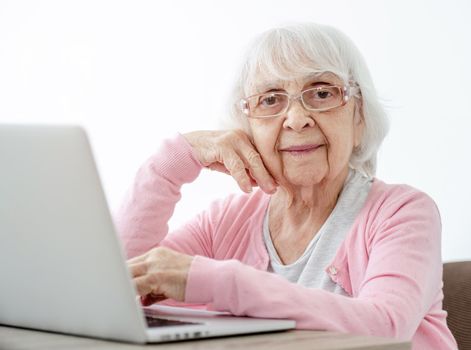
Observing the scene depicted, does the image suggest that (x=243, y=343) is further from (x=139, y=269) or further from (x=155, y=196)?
(x=155, y=196)

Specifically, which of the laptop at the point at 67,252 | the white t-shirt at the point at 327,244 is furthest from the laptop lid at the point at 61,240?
the white t-shirt at the point at 327,244

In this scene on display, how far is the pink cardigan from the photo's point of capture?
3.77 feet

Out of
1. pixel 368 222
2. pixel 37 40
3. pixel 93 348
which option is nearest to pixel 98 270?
pixel 93 348

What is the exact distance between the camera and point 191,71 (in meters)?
3.16

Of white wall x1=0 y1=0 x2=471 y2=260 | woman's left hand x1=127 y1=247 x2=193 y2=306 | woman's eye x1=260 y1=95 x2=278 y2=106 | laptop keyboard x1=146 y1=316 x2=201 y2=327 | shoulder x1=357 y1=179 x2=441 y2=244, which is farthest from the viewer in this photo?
white wall x1=0 y1=0 x2=471 y2=260

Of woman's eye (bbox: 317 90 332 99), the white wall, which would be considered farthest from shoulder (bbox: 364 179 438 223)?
the white wall

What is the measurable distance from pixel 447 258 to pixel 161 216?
1.25m

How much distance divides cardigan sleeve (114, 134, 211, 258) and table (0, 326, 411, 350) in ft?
2.34

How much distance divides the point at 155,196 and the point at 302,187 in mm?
307

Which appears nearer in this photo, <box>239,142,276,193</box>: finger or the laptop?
the laptop

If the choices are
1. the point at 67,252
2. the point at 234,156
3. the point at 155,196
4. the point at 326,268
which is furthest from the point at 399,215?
the point at 67,252

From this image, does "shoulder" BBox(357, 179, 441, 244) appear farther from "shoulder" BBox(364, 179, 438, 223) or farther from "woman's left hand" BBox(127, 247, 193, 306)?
"woman's left hand" BBox(127, 247, 193, 306)

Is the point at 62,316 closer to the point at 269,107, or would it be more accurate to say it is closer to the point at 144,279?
the point at 144,279

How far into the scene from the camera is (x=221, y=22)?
3.14 metres
